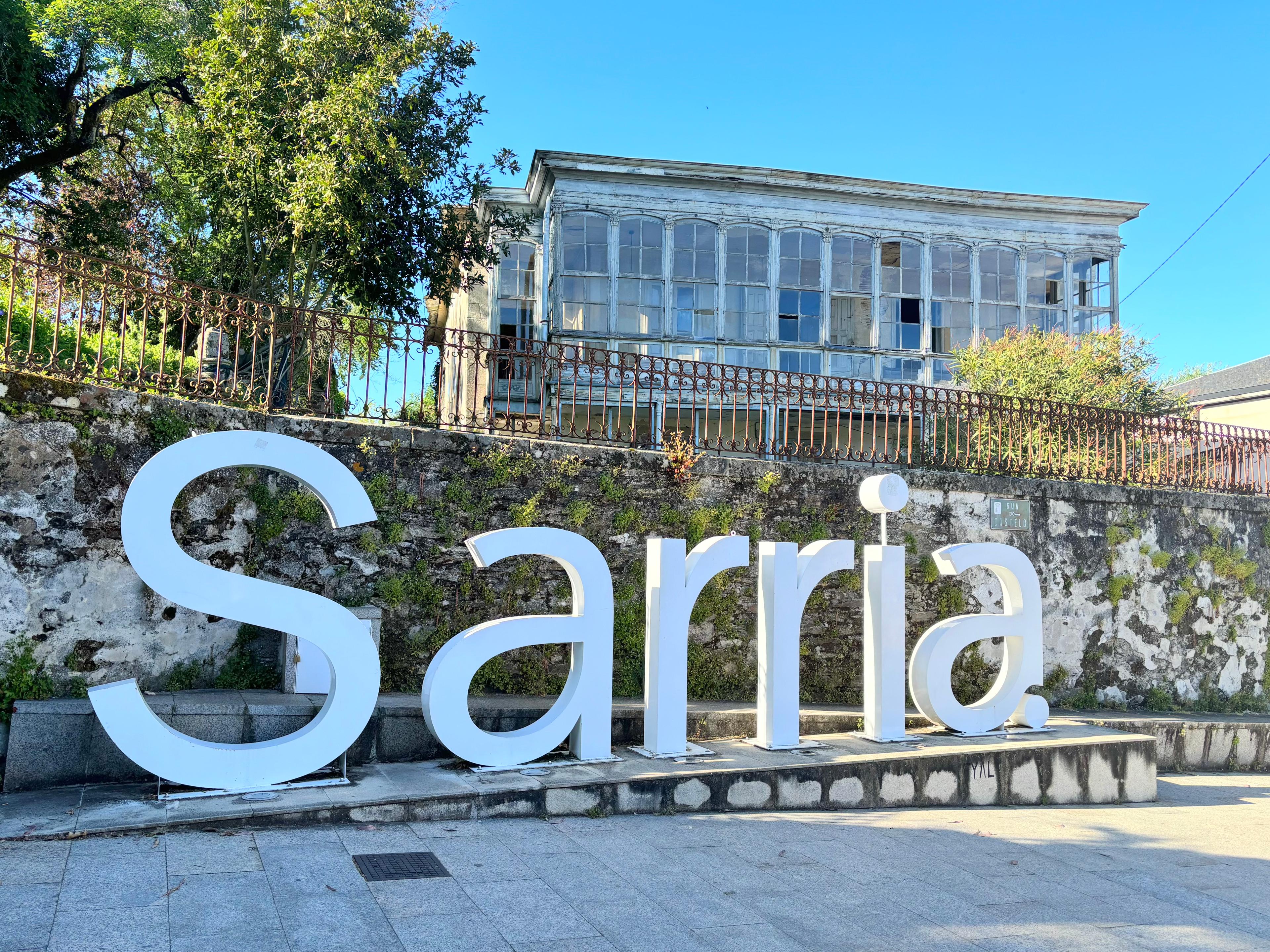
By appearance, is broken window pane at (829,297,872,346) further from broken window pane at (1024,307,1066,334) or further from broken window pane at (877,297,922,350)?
broken window pane at (1024,307,1066,334)

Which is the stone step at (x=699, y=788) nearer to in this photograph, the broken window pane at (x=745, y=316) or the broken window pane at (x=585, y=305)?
the broken window pane at (x=745, y=316)

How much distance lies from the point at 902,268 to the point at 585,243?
5.73 meters

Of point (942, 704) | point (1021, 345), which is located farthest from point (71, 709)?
point (1021, 345)

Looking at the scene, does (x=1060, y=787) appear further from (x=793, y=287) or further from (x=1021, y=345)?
(x=793, y=287)

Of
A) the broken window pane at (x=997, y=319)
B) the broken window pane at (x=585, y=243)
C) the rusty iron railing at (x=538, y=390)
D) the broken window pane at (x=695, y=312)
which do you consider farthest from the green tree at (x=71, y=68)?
the broken window pane at (x=997, y=319)

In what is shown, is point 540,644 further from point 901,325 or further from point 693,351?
point 901,325

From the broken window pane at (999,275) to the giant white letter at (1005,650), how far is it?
9320mm

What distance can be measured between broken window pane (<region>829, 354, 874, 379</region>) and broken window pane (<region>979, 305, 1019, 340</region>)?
7.50 feet

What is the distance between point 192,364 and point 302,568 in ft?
19.4

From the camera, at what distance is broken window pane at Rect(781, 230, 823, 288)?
1595cm

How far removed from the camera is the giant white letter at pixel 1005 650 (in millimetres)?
7953

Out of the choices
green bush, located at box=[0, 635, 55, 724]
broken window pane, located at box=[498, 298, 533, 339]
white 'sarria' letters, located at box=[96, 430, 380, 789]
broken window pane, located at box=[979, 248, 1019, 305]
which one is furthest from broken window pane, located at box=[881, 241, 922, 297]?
green bush, located at box=[0, 635, 55, 724]

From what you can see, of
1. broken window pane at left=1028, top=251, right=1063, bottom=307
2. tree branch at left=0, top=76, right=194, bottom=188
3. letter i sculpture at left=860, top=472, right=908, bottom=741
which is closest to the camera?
letter i sculpture at left=860, top=472, right=908, bottom=741

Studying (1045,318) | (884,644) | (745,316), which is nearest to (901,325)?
(1045,318)
